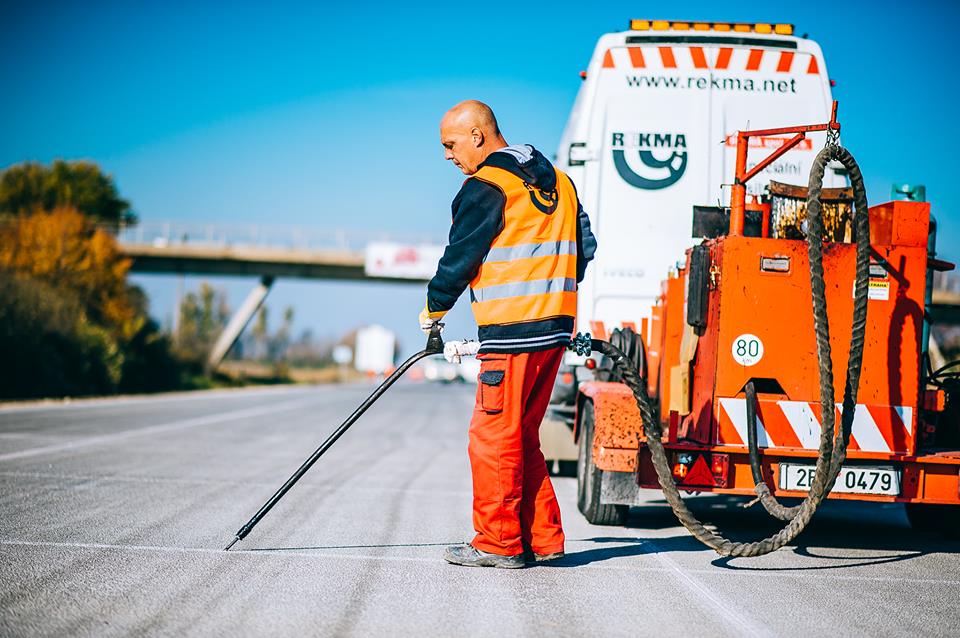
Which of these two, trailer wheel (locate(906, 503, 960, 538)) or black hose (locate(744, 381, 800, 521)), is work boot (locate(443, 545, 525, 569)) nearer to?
black hose (locate(744, 381, 800, 521))

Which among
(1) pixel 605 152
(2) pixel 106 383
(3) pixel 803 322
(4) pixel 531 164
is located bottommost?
(2) pixel 106 383

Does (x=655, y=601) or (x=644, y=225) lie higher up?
(x=644, y=225)

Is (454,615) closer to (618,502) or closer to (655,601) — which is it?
(655,601)

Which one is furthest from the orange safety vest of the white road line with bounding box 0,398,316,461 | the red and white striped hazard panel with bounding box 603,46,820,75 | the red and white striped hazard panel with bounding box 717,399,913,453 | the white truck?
the white road line with bounding box 0,398,316,461

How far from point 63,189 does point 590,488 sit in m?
59.0

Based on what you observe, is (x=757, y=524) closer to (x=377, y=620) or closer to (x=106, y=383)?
(x=377, y=620)

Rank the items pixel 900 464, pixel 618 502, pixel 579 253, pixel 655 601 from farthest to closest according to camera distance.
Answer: pixel 618 502 → pixel 900 464 → pixel 579 253 → pixel 655 601

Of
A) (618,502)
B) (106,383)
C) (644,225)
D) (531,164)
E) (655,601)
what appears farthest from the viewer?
(106,383)

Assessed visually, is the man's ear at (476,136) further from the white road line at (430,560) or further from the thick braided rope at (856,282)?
the white road line at (430,560)

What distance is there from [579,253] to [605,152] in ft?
11.2

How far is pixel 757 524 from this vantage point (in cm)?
767

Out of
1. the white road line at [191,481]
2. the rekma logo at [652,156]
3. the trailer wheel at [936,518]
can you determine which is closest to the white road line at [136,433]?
the white road line at [191,481]

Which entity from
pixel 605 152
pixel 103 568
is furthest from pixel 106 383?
pixel 103 568

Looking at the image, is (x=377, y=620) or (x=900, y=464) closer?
(x=377, y=620)
